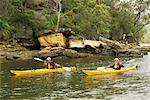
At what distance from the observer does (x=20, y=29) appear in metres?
58.2

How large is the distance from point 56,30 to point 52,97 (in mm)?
37962

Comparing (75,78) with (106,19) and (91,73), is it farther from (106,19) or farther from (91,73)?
(106,19)

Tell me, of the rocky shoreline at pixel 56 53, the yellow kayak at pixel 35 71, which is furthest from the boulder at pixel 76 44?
the yellow kayak at pixel 35 71

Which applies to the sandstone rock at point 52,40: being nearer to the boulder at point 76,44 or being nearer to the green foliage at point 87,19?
the boulder at point 76,44

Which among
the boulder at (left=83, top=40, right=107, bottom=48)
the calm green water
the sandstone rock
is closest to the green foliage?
the boulder at (left=83, top=40, right=107, bottom=48)

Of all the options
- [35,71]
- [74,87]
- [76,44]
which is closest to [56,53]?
[76,44]


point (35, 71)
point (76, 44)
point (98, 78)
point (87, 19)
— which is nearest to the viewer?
point (98, 78)

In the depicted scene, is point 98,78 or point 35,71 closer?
point 98,78

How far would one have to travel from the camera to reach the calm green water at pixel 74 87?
71.8ft

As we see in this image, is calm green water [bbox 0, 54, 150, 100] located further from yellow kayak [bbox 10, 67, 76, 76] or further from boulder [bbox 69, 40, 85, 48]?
boulder [bbox 69, 40, 85, 48]

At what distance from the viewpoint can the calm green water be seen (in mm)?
21891

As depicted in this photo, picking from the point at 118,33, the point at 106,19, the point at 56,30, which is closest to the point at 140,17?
the point at 118,33

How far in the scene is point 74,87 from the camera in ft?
84.0

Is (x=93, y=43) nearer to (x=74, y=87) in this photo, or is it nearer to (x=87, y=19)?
(x=87, y=19)
